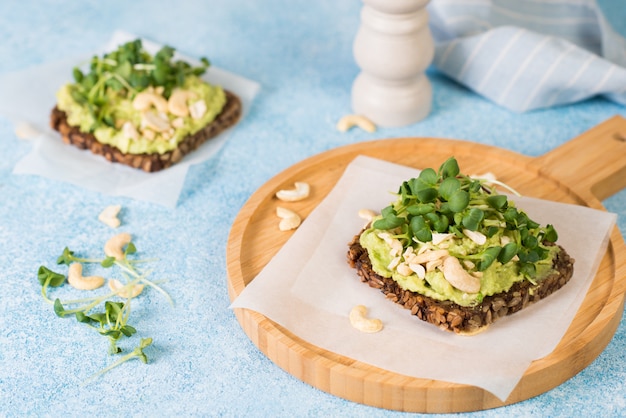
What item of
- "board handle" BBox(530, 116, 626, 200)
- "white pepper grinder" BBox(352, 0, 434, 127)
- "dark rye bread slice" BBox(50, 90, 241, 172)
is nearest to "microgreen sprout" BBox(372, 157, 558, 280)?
"board handle" BBox(530, 116, 626, 200)

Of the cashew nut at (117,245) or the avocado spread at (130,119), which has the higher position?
the avocado spread at (130,119)

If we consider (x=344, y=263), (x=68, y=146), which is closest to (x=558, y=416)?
(x=344, y=263)

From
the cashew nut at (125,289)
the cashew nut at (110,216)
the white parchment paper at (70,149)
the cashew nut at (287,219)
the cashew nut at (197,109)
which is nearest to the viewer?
A: the cashew nut at (125,289)

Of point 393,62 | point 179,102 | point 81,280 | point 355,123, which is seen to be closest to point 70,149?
point 179,102

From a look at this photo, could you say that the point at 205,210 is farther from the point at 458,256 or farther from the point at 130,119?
the point at 458,256

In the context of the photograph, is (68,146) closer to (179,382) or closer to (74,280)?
(74,280)

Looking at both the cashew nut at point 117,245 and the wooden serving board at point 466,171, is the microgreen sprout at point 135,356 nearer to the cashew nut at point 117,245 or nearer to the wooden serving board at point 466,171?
the wooden serving board at point 466,171

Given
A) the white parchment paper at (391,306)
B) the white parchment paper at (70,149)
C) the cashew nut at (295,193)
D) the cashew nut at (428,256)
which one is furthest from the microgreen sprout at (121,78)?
the cashew nut at (428,256)
